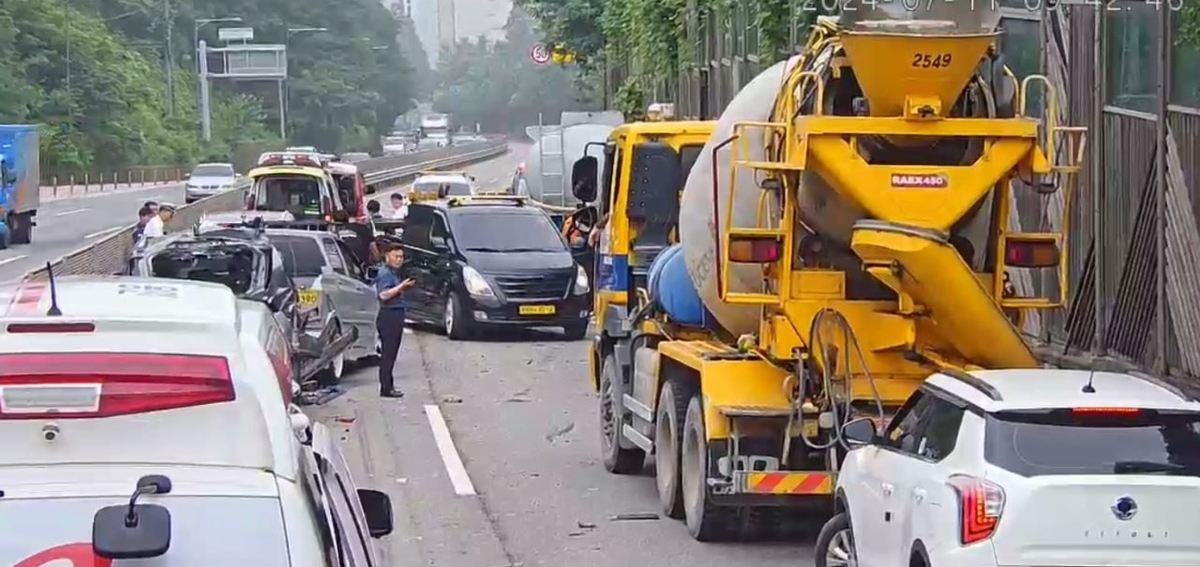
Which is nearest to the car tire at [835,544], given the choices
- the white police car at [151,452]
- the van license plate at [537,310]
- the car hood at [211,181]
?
the white police car at [151,452]

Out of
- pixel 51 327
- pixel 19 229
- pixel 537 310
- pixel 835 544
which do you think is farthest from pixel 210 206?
pixel 51 327

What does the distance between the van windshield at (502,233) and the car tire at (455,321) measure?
81cm

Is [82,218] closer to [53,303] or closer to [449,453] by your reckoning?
[449,453]

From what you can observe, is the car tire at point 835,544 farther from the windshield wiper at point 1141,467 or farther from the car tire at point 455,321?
the car tire at point 455,321

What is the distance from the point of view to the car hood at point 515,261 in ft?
86.3

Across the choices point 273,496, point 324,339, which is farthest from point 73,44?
point 273,496

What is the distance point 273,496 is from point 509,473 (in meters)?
10.7

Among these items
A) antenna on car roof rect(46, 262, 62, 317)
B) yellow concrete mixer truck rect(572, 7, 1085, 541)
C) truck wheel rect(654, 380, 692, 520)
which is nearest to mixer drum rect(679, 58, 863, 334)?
yellow concrete mixer truck rect(572, 7, 1085, 541)

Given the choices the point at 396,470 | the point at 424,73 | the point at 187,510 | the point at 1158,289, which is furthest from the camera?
the point at 424,73

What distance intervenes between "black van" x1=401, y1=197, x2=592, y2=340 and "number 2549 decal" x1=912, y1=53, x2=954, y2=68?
15496mm

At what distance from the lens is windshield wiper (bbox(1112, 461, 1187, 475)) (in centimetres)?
782

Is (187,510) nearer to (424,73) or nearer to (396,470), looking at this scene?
(396,470)

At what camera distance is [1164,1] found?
16016mm

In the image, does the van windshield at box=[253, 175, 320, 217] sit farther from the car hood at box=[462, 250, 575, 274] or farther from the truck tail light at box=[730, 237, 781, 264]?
the truck tail light at box=[730, 237, 781, 264]
